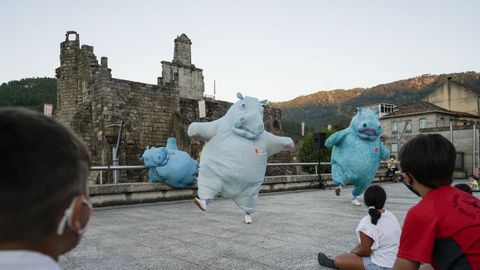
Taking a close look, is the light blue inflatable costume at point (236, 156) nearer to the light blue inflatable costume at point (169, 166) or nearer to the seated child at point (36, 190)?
the light blue inflatable costume at point (169, 166)

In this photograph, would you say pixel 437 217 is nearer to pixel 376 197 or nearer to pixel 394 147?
pixel 376 197

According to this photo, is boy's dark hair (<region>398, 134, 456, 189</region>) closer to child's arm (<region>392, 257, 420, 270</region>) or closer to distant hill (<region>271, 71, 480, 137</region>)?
child's arm (<region>392, 257, 420, 270</region>)

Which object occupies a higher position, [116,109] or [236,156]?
[116,109]

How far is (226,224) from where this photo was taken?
545 centimetres

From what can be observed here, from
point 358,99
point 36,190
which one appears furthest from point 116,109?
point 358,99

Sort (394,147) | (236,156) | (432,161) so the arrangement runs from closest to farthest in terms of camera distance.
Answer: (432,161), (236,156), (394,147)

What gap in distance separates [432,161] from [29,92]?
43269mm

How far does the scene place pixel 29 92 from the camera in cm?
3922

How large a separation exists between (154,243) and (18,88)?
42.6 meters

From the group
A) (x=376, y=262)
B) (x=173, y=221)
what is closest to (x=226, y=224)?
(x=173, y=221)

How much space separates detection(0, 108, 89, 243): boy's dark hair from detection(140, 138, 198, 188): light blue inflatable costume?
7274 millimetres

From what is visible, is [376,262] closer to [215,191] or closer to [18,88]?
[215,191]

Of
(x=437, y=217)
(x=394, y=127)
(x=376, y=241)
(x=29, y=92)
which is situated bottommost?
(x=376, y=241)

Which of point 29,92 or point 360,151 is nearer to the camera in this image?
point 360,151
